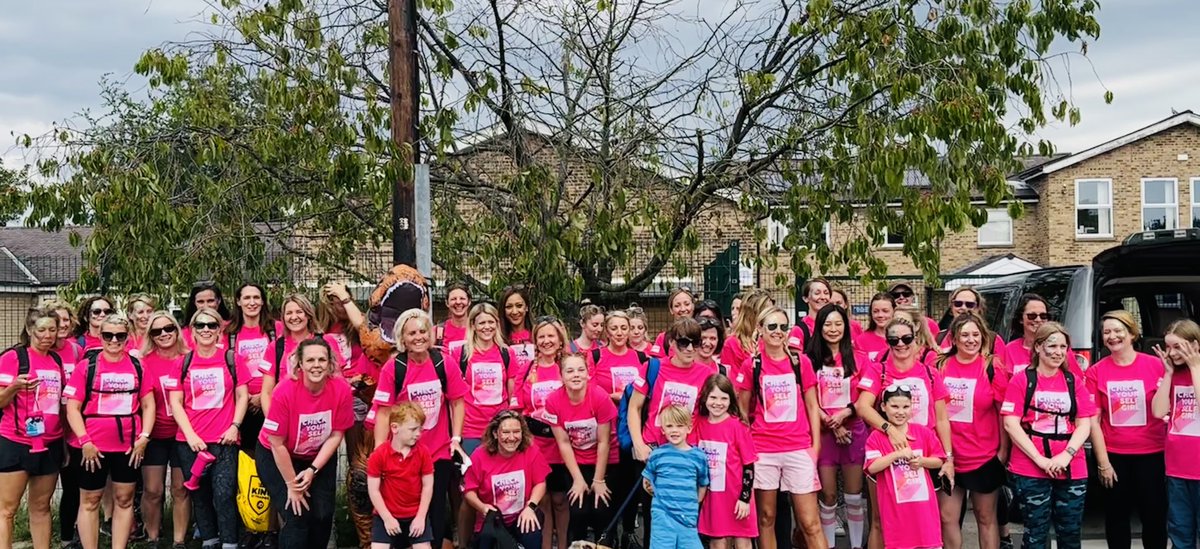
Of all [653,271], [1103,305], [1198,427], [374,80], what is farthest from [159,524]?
[1103,305]

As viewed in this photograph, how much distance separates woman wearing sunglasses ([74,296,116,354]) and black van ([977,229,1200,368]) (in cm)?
666

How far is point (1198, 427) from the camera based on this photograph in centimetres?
547

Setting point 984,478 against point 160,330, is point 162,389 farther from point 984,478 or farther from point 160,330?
point 984,478

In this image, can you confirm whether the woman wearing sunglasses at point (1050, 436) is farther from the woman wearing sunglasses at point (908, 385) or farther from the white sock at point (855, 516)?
the white sock at point (855, 516)

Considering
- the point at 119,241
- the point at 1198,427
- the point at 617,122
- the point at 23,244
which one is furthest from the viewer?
the point at 23,244

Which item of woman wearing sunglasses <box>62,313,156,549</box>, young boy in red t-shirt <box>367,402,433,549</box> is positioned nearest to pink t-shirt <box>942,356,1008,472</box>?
young boy in red t-shirt <box>367,402,433,549</box>

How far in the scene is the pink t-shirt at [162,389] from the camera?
613 centimetres

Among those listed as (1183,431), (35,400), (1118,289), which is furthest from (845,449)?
(35,400)

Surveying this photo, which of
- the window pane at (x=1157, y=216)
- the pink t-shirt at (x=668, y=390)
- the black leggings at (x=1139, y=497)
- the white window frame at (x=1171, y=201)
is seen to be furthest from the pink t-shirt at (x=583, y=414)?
the window pane at (x=1157, y=216)

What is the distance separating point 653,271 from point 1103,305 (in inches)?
163

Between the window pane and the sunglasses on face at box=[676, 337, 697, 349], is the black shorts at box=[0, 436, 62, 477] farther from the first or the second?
the window pane

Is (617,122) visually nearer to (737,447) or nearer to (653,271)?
(653,271)

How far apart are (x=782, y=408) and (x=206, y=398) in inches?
152

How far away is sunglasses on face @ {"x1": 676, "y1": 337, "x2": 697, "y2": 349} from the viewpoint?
5695 mm
